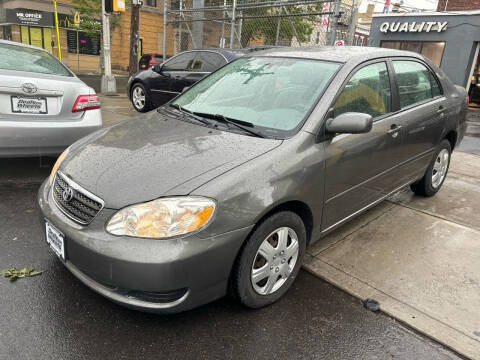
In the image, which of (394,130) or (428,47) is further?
(428,47)

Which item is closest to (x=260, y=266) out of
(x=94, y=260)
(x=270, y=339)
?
(x=270, y=339)

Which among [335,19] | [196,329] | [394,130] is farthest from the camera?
[335,19]

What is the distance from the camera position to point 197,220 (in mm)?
2039

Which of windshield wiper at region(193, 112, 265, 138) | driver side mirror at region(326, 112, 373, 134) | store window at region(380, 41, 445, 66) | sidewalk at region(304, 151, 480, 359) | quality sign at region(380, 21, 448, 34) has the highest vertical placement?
quality sign at region(380, 21, 448, 34)

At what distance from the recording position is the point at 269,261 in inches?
96.1

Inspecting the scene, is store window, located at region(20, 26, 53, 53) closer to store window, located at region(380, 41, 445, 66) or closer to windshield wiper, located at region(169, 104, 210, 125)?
store window, located at region(380, 41, 445, 66)

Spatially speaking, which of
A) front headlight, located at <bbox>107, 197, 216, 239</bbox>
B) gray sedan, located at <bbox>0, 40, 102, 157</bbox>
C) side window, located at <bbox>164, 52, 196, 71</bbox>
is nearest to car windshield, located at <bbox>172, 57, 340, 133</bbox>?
front headlight, located at <bbox>107, 197, 216, 239</bbox>

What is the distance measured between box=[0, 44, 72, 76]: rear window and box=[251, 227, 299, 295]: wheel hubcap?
11.2ft

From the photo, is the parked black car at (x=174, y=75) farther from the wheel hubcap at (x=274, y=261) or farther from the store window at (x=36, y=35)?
the store window at (x=36, y=35)

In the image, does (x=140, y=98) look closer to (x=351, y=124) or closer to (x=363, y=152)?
(x=363, y=152)

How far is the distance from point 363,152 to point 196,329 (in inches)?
69.5

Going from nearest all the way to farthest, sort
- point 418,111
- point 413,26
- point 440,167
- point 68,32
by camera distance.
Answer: point 418,111 → point 440,167 → point 413,26 → point 68,32

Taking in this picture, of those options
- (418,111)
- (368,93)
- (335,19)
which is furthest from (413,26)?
(368,93)

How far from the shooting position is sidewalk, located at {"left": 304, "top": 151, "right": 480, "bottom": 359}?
99.8 inches
